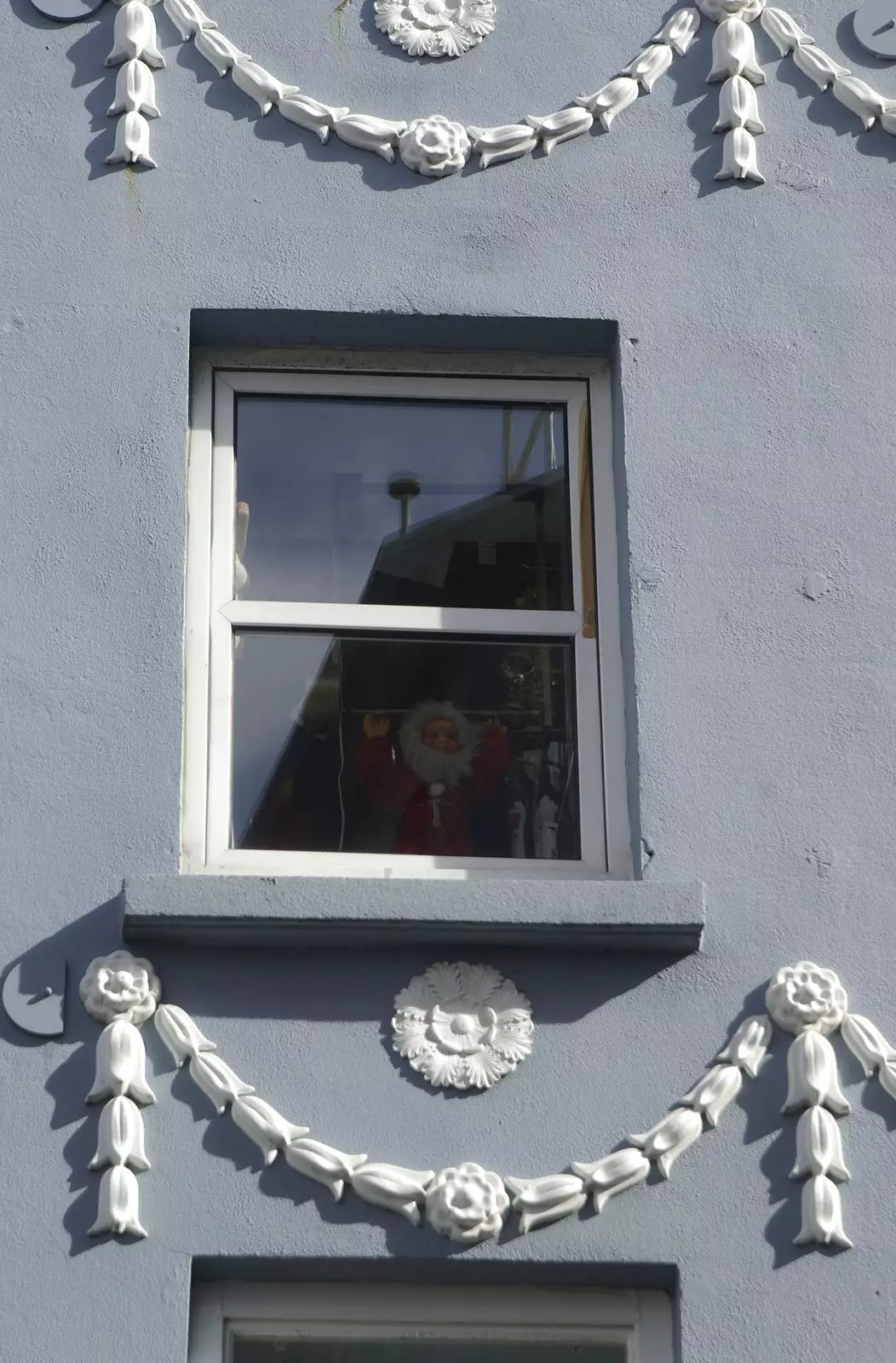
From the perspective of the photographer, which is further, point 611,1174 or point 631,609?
point 631,609

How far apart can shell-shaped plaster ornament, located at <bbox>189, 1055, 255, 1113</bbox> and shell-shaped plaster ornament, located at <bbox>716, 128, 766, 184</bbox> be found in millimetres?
3074

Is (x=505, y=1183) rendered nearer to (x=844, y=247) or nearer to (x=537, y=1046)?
(x=537, y=1046)

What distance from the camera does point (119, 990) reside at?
20.3 ft

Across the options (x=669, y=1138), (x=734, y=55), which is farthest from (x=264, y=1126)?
(x=734, y=55)

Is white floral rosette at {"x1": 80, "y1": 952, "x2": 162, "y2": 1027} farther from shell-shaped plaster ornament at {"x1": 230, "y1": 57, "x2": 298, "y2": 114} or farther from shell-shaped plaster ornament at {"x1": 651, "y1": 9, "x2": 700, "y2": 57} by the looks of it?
shell-shaped plaster ornament at {"x1": 651, "y1": 9, "x2": 700, "y2": 57}

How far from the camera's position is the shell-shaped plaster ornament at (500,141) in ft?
23.7

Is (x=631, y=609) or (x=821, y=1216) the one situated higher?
(x=631, y=609)

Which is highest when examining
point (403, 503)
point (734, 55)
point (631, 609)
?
point (734, 55)

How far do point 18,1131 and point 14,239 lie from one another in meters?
2.63

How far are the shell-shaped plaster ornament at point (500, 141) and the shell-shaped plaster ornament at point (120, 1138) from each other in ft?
9.93

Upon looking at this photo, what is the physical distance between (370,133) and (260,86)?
370 mm

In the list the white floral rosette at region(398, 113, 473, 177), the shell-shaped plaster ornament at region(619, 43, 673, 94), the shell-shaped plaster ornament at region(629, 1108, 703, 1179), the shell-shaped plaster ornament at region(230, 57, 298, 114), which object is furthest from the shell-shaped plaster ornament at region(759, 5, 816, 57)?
the shell-shaped plaster ornament at region(629, 1108, 703, 1179)

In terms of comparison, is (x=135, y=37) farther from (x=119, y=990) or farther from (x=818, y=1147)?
(x=818, y=1147)

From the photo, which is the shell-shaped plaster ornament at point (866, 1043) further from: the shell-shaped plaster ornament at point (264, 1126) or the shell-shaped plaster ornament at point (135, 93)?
the shell-shaped plaster ornament at point (135, 93)
